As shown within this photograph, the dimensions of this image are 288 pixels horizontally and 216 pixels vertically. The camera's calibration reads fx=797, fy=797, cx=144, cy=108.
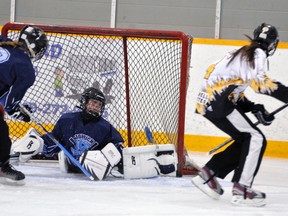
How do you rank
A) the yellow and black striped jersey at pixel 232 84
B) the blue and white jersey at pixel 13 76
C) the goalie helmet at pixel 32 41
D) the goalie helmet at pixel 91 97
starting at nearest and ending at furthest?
the yellow and black striped jersey at pixel 232 84 → the blue and white jersey at pixel 13 76 → the goalie helmet at pixel 32 41 → the goalie helmet at pixel 91 97

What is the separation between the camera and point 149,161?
5.09 meters

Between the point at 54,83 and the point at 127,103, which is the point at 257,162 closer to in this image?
the point at 127,103

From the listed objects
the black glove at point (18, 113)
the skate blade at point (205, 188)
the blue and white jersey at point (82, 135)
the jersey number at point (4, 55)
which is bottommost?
the skate blade at point (205, 188)

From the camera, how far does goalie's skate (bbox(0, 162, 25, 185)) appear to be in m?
4.55

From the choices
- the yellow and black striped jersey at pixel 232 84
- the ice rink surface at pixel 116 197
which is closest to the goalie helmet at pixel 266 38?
the yellow and black striped jersey at pixel 232 84

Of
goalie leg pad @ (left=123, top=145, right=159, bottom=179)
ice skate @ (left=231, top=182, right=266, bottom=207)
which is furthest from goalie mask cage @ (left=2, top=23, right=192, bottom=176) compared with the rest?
ice skate @ (left=231, top=182, right=266, bottom=207)

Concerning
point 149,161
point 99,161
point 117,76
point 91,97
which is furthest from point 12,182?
point 117,76

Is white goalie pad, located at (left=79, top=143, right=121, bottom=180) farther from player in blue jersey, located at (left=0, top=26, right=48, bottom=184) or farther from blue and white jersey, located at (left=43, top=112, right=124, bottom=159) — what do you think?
player in blue jersey, located at (left=0, top=26, right=48, bottom=184)

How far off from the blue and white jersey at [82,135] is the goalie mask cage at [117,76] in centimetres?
49

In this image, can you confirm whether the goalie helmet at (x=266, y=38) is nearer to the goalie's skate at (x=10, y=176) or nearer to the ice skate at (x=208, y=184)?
the ice skate at (x=208, y=184)

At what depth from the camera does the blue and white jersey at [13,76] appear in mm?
4383

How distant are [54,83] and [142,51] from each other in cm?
71

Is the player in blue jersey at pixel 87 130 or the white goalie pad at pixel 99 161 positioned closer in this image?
the white goalie pad at pixel 99 161

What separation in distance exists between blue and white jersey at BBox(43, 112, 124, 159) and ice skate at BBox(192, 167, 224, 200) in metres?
0.89
